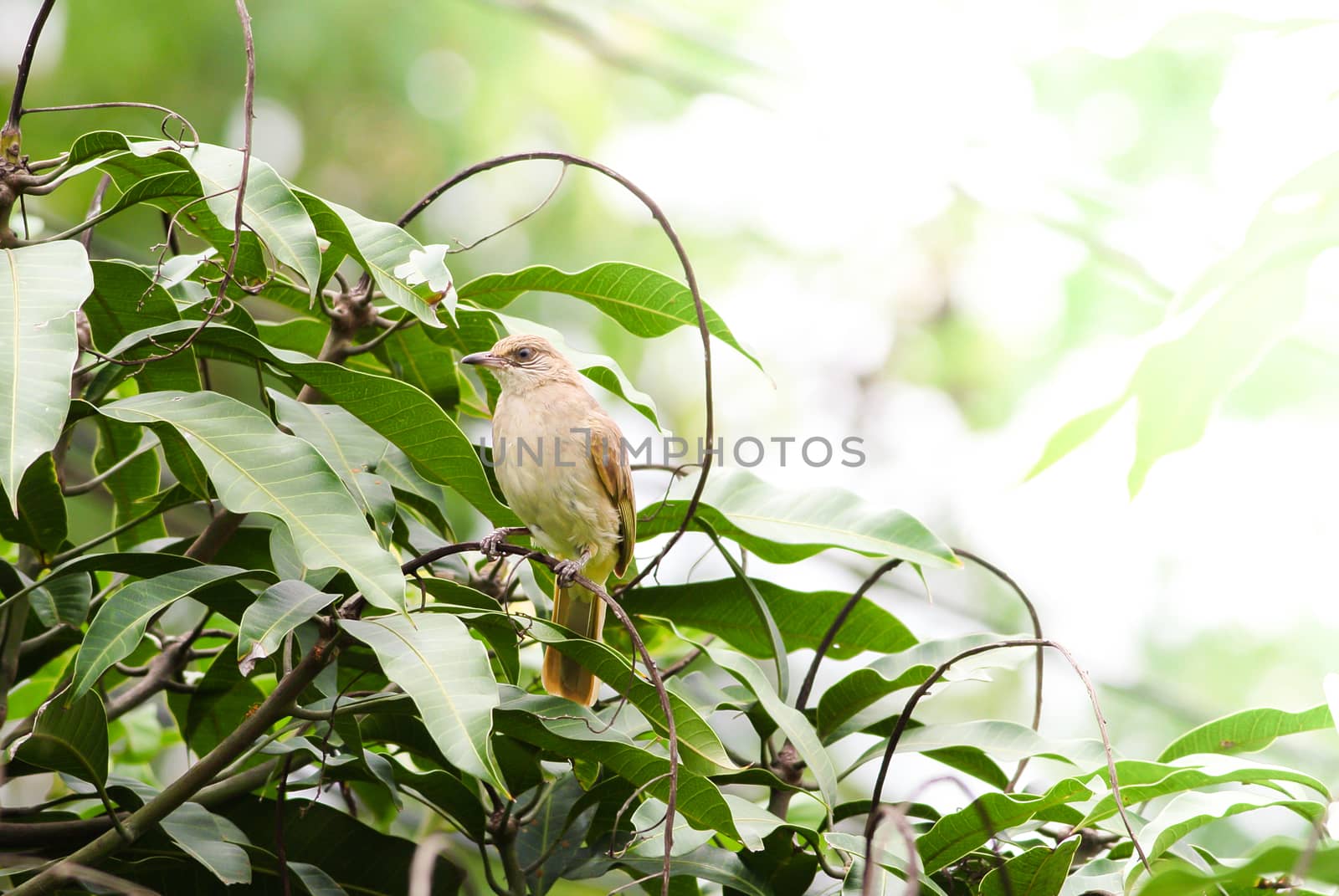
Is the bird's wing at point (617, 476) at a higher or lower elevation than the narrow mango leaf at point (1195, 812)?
lower

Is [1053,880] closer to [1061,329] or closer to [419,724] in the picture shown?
[419,724]

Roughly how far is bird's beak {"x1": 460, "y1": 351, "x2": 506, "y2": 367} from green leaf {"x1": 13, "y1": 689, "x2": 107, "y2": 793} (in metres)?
0.98

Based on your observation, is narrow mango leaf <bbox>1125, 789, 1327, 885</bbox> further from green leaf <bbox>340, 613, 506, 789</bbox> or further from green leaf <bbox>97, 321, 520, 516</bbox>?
green leaf <bbox>97, 321, 520, 516</bbox>

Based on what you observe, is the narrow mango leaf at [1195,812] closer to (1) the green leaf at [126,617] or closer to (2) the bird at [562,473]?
(2) the bird at [562,473]

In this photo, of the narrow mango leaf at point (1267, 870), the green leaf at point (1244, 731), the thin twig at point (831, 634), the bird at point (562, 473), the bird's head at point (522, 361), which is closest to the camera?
the narrow mango leaf at point (1267, 870)

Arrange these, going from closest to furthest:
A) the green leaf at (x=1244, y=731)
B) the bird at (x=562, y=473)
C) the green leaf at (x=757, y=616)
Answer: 1. the green leaf at (x=1244, y=731)
2. the green leaf at (x=757, y=616)
3. the bird at (x=562, y=473)

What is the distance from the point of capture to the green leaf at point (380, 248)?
169 centimetres

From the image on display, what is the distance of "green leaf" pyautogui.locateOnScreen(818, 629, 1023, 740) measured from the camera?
6.40 ft

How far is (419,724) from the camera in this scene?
1814 millimetres

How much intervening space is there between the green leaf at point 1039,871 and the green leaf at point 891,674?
14.4 inches

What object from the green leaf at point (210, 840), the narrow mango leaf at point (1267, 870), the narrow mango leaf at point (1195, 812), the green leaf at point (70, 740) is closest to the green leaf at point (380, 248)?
the green leaf at point (70, 740)

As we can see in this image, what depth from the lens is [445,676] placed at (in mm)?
1416

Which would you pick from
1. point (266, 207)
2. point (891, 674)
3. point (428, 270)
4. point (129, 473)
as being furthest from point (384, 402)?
point (891, 674)

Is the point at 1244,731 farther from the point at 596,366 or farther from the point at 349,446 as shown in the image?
the point at 349,446
